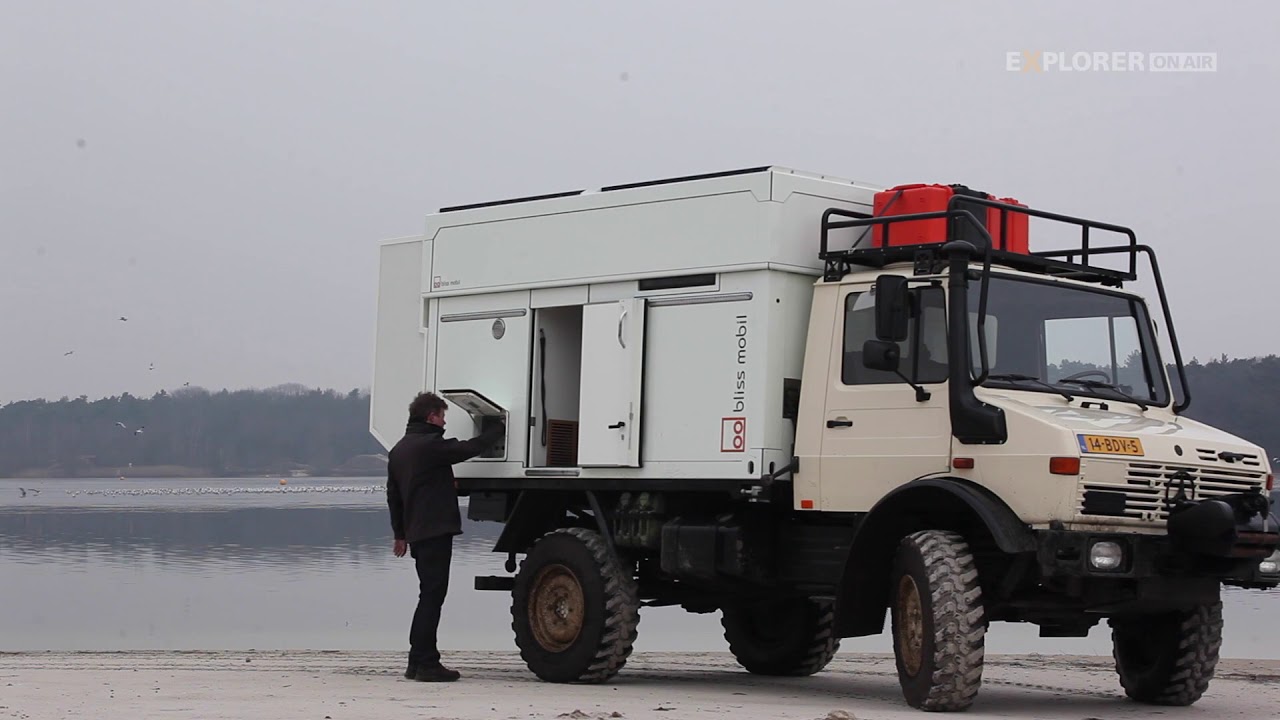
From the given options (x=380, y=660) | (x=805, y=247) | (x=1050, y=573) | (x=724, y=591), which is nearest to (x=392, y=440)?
(x=380, y=660)

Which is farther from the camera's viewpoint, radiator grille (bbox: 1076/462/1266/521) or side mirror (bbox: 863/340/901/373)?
side mirror (bbox: 863/340/901/373)

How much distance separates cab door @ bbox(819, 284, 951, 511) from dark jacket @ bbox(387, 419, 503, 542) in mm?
2991

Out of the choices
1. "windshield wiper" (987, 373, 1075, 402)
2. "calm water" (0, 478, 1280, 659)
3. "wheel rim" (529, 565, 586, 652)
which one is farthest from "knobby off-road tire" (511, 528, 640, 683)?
"calm water" (0, 478, 1280, 659)

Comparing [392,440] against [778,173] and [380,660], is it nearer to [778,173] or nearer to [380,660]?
[380,660]

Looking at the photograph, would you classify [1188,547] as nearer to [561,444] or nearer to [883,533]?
[883,533]

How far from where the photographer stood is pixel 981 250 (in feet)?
39.4

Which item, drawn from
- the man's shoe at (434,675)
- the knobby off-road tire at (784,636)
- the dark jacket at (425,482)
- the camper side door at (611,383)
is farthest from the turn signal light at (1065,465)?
the man's shoe at (434,675)

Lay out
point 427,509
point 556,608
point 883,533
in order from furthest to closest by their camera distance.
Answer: point 556,608
point 427,509
point 883,533

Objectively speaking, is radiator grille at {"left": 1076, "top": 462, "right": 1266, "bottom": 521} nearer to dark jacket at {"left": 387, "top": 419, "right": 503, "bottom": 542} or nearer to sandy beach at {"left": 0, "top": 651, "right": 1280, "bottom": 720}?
sandy beach at {"left": 0, "top": 651, "right": 1280, "bottom": 720}

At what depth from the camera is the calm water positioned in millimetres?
21484

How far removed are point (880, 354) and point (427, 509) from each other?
399 centimetres

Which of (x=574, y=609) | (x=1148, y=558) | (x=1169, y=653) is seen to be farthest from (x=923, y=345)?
(x=574, y=609)

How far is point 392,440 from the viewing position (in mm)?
15773

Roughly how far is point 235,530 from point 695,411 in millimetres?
40113
